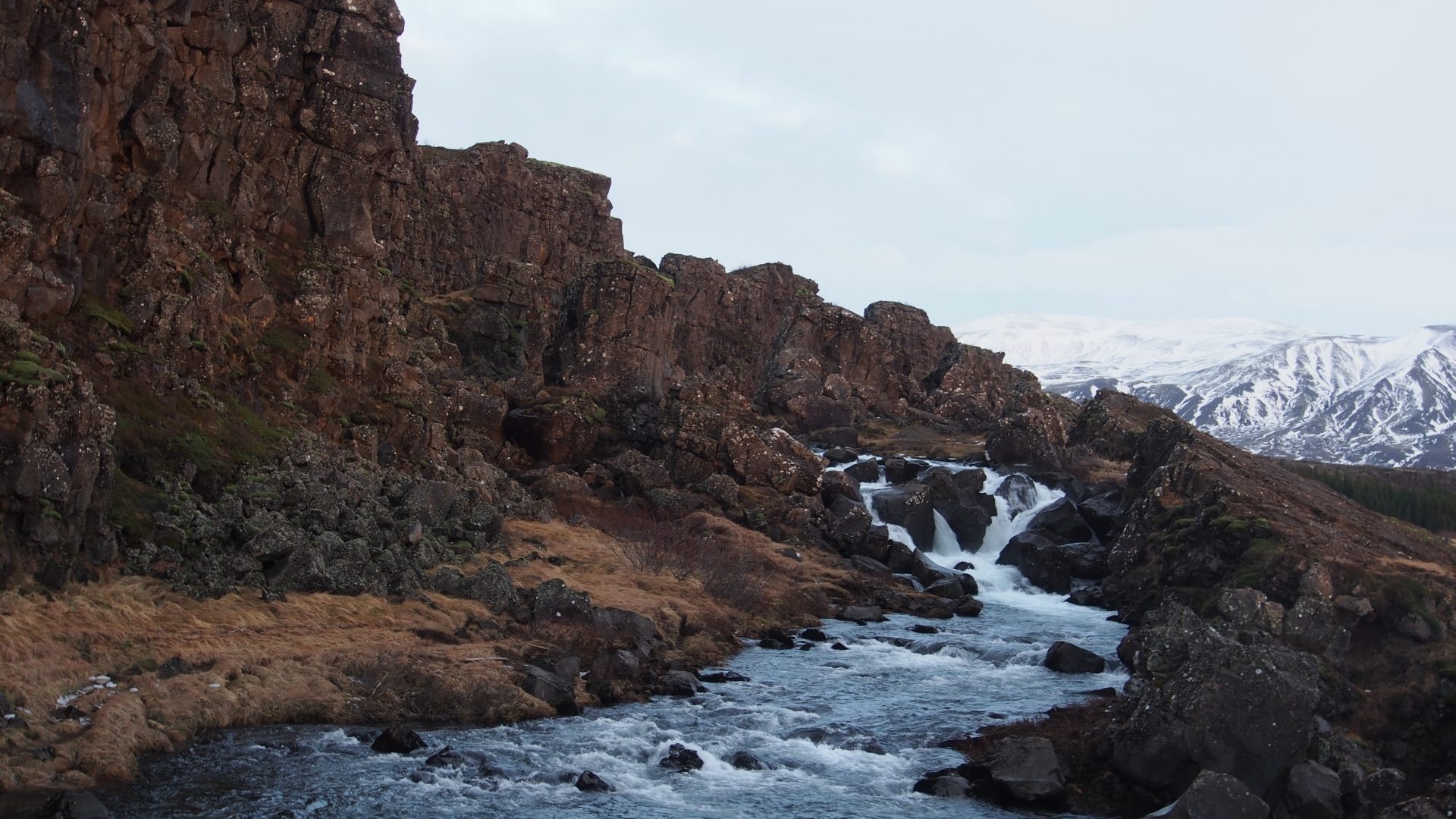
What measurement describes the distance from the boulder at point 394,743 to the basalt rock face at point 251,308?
26.1ft

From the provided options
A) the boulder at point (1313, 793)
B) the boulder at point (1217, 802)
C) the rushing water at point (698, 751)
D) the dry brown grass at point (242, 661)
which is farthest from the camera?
the boulder at point (1313, 793)

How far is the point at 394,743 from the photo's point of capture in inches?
880

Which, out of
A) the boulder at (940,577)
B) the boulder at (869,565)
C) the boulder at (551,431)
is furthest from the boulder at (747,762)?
the boulder at (551,431)

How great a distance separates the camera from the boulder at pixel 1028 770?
22219mm

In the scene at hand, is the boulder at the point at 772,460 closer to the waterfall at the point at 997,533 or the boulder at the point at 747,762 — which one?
the waterfall at the point at 997,533

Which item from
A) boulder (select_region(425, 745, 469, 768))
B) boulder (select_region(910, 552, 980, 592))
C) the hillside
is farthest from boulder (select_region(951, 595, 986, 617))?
boulder (select_region(425, 745, 469, 768))

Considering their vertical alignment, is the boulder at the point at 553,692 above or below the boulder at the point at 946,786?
below

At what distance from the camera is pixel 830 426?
88625 millimetres

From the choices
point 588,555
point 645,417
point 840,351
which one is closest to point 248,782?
point 588,555

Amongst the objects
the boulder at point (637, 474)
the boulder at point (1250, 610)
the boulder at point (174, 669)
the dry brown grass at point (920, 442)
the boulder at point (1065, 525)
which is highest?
the dry brown grass at point (920, 442)

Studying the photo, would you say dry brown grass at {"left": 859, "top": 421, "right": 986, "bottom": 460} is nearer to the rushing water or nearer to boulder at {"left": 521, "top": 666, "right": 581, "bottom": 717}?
the rushing water

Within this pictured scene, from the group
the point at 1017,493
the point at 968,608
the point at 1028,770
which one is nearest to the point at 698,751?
the point at 1028,770

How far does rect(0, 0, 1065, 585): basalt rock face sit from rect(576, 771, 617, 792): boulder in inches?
475

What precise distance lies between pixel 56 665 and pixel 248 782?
4.93 meters
